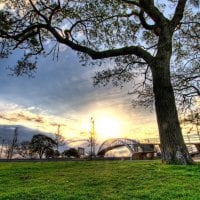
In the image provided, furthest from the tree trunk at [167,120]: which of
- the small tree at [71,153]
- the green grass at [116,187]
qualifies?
the small tree at [71,153]

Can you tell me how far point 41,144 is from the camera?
149 ft

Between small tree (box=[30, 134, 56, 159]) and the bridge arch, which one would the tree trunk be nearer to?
small tree (box=[30, 134, 56, 159])

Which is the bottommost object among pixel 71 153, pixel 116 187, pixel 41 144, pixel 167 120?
pixel 116 187

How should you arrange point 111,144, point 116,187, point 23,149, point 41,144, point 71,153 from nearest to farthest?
point 116,187 → point 71,153 → point 41,144 → point 23,149 → point 111,144

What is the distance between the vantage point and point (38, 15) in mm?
14422

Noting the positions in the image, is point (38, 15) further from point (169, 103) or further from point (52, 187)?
point (52, 187)

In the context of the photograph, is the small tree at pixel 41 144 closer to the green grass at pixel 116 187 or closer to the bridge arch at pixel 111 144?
the bridge arch at pixel 111 144

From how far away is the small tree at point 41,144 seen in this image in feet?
147

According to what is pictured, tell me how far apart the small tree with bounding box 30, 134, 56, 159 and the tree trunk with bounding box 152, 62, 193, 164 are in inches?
1393

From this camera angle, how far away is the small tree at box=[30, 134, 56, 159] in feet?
147

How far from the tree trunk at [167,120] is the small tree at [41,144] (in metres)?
35.4

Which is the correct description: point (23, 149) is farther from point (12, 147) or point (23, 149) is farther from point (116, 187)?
point (116, 187)

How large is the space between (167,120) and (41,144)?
121 feet

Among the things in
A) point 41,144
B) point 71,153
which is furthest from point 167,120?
point 41,144
